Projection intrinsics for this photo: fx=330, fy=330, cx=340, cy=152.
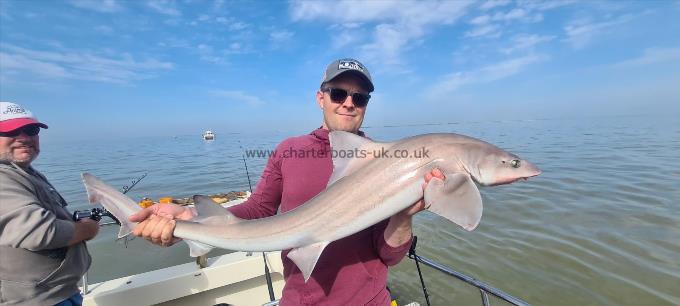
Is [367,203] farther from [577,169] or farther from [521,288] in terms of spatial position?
[577,169]

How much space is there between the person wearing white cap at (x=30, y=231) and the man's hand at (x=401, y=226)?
3549 millimetres

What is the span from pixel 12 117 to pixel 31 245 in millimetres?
1642

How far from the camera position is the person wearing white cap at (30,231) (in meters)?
3.34

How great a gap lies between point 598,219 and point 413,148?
38.0 feet

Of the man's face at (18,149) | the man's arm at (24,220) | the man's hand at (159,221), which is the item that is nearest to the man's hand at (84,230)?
the man's arm at (24,220)

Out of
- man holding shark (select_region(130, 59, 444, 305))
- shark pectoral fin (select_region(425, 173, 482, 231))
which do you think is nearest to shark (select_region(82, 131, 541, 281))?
shark pectoral fin (select_region(425, 173, 482, 231))

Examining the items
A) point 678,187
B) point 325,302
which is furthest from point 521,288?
point 678,187

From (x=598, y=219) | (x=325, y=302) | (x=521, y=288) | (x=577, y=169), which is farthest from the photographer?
(x=577, y=169)

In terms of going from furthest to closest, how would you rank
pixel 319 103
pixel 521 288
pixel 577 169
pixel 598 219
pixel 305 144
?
pixel 577 169
pixel 598 219
pixel 521 288
pixel 319 103
pixel 305 144

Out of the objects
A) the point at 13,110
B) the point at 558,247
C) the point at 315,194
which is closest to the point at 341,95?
the point at 315,194

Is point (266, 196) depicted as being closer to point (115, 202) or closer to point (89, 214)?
point (115, 202)

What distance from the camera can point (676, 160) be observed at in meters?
19.0

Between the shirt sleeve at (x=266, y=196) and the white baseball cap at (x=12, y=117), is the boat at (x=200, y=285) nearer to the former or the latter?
the shirt sleeve at (x=266, y=196)

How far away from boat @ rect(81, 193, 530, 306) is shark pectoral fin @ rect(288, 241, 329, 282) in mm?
2081
